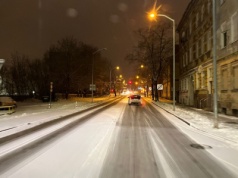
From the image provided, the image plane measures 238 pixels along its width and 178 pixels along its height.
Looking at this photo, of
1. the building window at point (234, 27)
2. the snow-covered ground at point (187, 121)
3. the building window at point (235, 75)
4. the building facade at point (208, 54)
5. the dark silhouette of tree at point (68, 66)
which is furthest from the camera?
the dark silhouette of tree at point (68, 66)

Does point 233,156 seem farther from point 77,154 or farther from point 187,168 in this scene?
point 77,154

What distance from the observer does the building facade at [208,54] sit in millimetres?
23812

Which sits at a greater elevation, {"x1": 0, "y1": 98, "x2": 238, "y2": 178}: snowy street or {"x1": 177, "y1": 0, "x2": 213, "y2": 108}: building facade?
{"x1": 177, "y1": 0, "x2": 213, "y2": 108}: building facade

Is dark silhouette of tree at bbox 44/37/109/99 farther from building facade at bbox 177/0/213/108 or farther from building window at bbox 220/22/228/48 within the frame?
building window at bbox 220/22/228/48

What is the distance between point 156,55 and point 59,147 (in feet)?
160

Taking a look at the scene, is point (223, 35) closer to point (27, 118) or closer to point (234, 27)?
point (234, 27)

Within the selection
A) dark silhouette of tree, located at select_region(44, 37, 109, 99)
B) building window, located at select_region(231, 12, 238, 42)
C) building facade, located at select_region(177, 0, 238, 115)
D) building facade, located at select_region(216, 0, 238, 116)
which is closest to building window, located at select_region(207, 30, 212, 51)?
building facade, located at select_region(177, 0, 238, 115)

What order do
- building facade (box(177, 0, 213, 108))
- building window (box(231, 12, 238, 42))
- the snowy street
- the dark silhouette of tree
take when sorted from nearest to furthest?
the snowy street → building window (box(231, 12, 238, 42)) → building facade (box(177, 0, 213, 108)) → the dark silhouette of tree

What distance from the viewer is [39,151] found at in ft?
31.6

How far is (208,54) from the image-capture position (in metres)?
31.1

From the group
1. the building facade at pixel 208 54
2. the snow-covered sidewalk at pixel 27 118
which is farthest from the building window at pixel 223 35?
the snow-covered sidewalk at pixel 27 118

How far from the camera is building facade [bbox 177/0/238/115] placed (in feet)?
78.1

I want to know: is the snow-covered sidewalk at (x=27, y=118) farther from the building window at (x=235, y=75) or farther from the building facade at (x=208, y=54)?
the building window at (x=235, y=75)

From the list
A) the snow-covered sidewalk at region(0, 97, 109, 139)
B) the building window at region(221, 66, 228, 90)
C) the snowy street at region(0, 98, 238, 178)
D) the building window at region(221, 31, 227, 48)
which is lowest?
the snowy street at region(0, 98, 238, 178)
